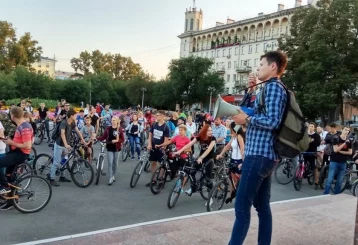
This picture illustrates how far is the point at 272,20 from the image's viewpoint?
72.6 meters

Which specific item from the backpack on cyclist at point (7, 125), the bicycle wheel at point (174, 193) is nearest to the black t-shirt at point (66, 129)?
the backpack on cyclist at point (7, 125)

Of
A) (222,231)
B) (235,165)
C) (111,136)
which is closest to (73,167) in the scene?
(111,136)

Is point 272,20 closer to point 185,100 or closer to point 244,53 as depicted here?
point 244,53

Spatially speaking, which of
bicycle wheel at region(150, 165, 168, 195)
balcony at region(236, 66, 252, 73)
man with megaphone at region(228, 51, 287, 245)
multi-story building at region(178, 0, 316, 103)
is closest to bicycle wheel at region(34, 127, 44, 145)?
bicycle wheel at region(150, 165, 168, 195)

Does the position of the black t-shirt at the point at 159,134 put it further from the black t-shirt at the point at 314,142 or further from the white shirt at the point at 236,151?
the black t-shirt at the point at 314,142

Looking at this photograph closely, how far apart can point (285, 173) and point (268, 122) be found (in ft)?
28.8

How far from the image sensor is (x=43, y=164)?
8.77 m

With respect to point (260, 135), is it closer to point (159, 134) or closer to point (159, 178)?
point (159, 178)

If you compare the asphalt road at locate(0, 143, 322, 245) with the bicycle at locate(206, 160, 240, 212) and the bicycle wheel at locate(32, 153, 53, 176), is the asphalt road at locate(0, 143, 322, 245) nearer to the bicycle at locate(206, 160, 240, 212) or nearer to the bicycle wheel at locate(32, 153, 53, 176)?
the bicycle at locate(206, 160, 240, 212)

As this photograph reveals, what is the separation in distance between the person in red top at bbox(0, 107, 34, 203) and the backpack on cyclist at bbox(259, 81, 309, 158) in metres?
4.49

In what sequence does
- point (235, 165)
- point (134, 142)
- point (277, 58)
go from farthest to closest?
point (134, 142), point (235, 165), point (277, 58)

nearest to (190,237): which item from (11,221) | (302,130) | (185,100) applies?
(302,130)

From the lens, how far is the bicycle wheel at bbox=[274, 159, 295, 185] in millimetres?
10745

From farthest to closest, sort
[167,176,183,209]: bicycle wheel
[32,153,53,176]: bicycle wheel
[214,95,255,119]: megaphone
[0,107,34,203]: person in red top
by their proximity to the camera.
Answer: [32,153,53,176]: bicycle wheel
[167,176,183,209]: bicycle wheel
[0,107,34,203]: person in red top
[214,95,255,119]: megaphone
